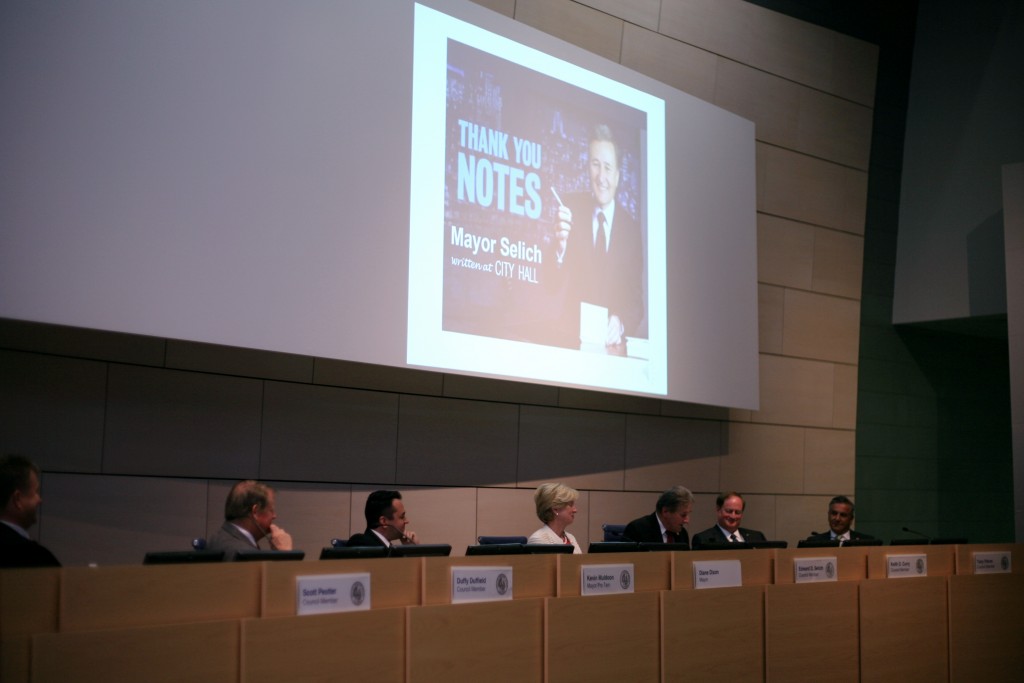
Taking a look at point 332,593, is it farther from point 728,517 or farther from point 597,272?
point 597,272

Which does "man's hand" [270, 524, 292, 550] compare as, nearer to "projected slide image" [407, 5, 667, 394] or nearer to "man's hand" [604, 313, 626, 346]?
"projected slide image" [407, 5, 667, 394]

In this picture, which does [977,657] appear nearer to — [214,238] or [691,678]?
[691,678]

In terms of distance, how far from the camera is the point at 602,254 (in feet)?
20.4

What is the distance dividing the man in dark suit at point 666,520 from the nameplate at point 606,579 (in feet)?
5.24

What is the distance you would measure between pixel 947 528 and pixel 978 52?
4147 millimetres

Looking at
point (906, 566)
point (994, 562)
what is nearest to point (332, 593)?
point (906, 566)

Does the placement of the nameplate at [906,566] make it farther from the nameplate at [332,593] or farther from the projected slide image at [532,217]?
the nameplate at [332,593]

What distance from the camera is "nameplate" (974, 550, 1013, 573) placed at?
16.9ft

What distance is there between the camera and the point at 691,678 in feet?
12.4

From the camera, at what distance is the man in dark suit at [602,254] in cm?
600

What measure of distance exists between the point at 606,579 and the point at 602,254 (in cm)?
296

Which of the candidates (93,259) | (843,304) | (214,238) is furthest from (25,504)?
(843,304)

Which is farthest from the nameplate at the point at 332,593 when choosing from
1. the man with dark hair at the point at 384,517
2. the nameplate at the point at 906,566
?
the nameplate at the point at 906,566

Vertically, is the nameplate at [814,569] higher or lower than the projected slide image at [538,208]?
lower
